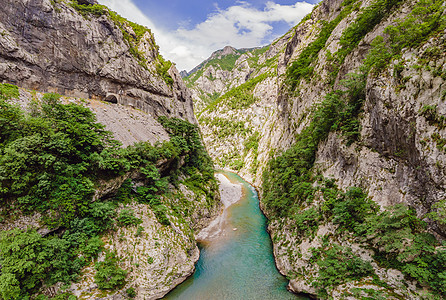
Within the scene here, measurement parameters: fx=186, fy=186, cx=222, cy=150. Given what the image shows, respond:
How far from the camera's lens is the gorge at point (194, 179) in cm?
973

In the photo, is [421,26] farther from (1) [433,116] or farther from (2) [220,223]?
(2) [220,223]

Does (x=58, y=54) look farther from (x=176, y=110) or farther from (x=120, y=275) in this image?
(x=120, y=275)

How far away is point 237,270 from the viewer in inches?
644

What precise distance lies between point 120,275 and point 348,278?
14341mm

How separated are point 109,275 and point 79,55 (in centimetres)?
2555

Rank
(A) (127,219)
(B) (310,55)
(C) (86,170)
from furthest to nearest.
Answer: (B) (310,55) → (A) (127,219) → (C) (86,170)

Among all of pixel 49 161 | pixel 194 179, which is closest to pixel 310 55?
pixel 194 179

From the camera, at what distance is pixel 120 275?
12367mm

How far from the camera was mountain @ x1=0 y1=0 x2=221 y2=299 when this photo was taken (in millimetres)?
11125

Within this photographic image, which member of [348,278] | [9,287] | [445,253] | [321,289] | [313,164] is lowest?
[321,289]

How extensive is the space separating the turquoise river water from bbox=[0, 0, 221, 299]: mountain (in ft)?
4.32

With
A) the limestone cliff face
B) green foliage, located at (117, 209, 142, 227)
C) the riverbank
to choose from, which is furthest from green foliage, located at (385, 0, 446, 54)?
the limestone cliff face

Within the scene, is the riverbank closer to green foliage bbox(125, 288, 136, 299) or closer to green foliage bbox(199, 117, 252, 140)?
green foliage bbox(125, 288, 136, 299)

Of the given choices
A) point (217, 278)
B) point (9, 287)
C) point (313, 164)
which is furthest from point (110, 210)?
point (313, 164)
